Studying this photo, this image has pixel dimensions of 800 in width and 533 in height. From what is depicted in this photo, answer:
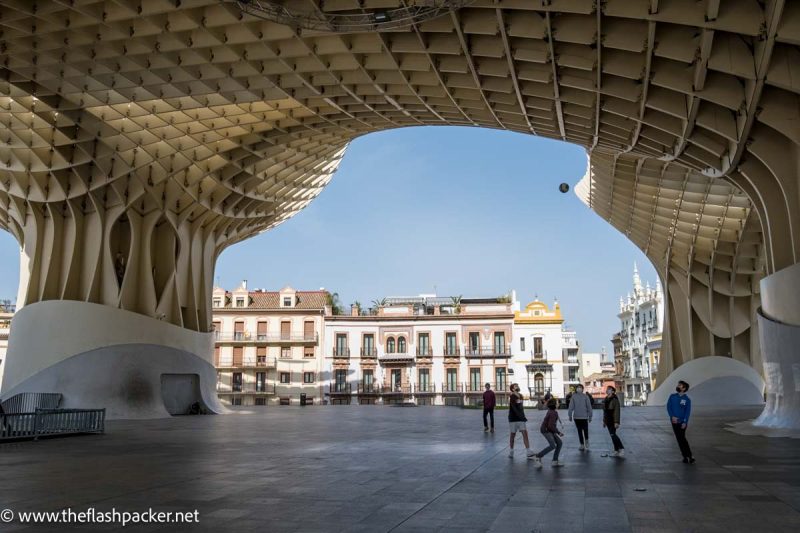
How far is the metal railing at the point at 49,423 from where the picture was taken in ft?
64.7

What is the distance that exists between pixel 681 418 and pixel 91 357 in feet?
103

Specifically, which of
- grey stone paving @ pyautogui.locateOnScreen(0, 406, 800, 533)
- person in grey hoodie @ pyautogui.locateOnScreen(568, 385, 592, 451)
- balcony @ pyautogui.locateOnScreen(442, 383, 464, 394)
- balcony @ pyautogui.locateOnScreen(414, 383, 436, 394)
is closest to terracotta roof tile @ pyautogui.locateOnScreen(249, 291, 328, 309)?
balcony @ pyautogui.locateOnScreen(414, 383, 436, 394)

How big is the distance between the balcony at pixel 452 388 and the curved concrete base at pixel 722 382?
112ft

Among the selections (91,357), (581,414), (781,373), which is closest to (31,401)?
(91,357)

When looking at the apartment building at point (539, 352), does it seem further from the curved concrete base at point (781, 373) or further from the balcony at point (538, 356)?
the curved concrete base at point (781, 373)

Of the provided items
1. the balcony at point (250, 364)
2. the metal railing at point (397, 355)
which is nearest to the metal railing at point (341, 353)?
the metal railing at point (397, 355)

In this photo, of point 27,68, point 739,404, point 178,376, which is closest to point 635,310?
point 739,404

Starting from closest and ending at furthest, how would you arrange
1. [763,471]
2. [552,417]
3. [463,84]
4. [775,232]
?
[763,471] → [552,417] → [775,232] → [463,84]

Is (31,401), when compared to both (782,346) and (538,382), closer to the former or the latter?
(782,346)

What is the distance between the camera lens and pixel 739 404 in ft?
132

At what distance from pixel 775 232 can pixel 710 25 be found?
10113mm

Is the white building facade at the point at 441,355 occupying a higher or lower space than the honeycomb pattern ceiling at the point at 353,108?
lower

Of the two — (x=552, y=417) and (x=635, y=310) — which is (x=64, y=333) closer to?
(x=552, y=417)

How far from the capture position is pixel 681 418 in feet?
43.3
